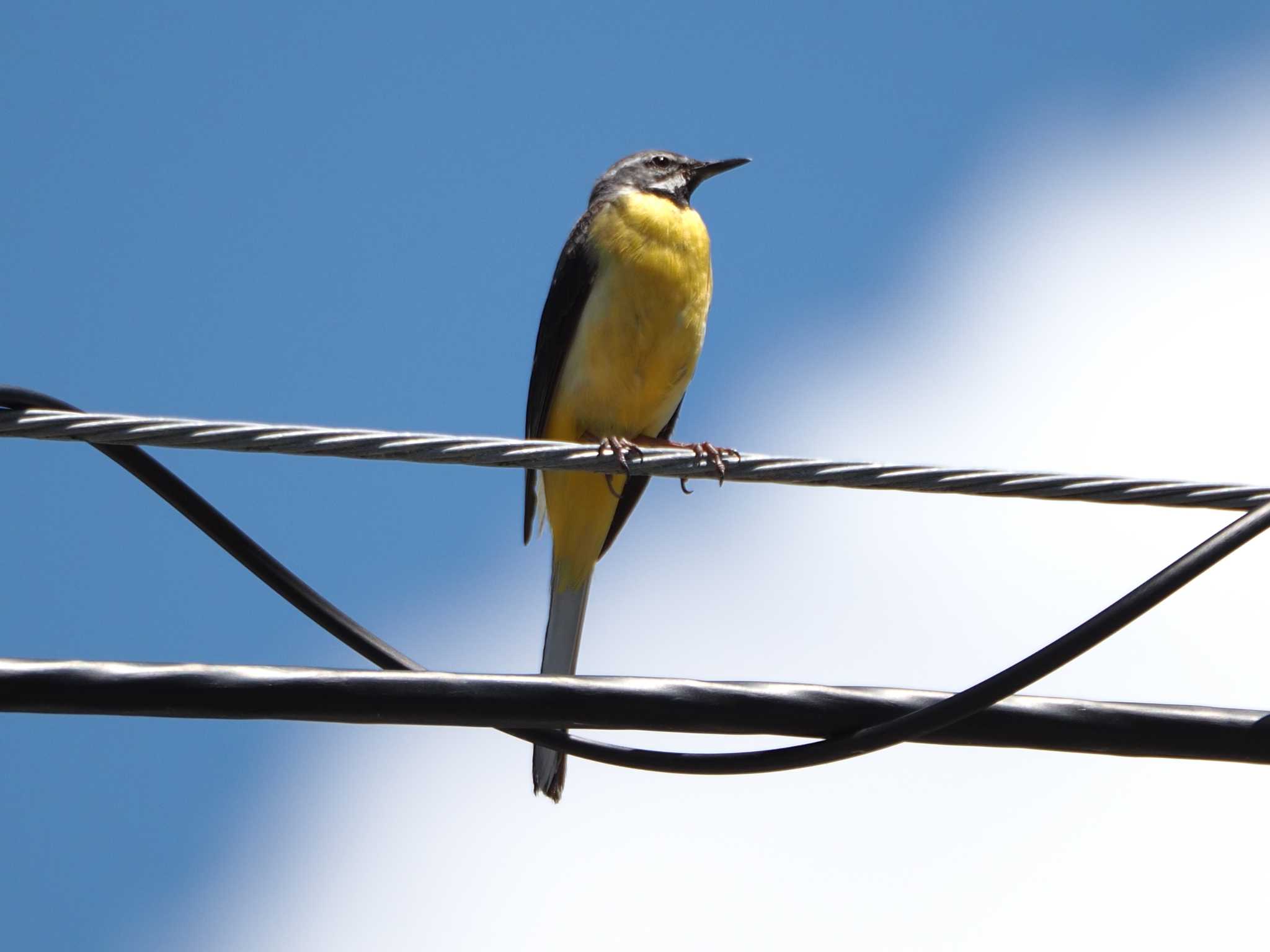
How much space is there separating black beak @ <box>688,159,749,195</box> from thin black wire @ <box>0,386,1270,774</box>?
4.72 metres

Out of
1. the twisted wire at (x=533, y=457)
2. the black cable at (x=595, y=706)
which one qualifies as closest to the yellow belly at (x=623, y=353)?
the twisted wire at (x=533, y=457)

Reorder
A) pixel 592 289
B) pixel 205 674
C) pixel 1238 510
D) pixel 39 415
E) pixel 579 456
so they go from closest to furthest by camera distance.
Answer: pixel 205 674
pixel 39 415
pixel 1238 510
pixel 579 456
pixel 592 289

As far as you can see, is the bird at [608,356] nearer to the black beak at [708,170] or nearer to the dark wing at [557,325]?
the dark wing at [557,325]

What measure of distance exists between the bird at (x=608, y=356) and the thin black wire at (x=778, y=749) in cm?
250

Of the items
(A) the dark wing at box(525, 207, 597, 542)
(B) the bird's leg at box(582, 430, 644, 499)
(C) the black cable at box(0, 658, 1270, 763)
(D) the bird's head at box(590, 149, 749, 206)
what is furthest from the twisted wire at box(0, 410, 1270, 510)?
(D) the bird's head at box(590, 149, 749, 206)

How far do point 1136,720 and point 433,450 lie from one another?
161 centimetres

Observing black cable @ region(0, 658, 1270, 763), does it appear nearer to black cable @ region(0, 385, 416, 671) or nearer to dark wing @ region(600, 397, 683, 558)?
black cable @ region(0, 385, 416, 671)

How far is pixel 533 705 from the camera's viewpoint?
267 centimetres

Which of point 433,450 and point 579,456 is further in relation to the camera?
point 579,456

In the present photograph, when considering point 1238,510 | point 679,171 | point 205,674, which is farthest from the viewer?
point 679,171

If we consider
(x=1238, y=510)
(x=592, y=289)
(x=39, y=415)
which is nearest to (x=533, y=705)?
(x=39, y=415)

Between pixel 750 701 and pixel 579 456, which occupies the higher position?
pixel 579 456

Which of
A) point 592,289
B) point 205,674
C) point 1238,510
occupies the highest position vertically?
point 592,289

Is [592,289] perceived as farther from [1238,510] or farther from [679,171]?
[1238,510]
